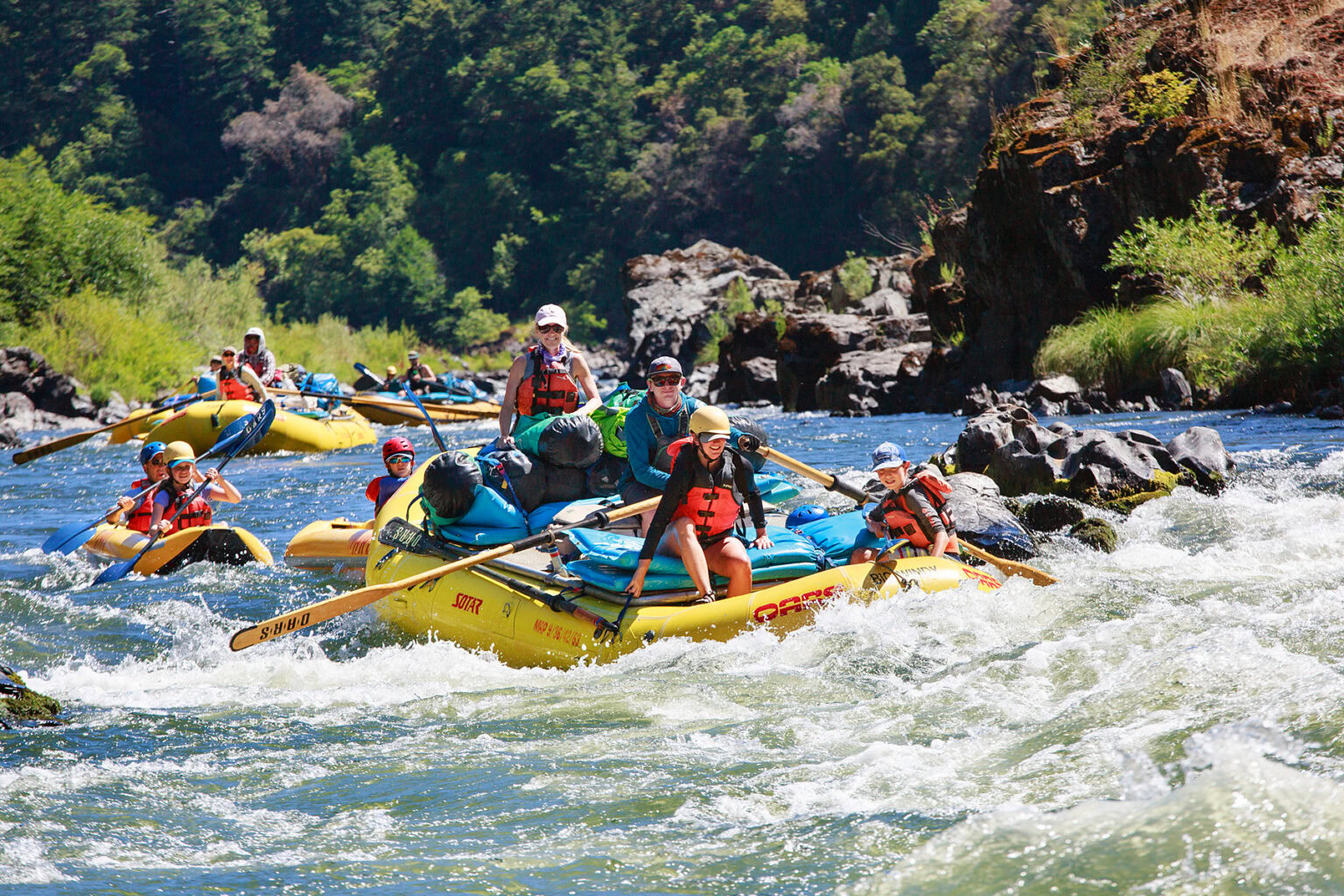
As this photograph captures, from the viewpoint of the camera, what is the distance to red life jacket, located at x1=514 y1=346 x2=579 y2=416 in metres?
8.00

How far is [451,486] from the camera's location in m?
7.02

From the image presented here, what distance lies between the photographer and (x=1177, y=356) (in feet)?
47.1

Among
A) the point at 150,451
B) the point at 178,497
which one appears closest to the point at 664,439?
the point at 178,497

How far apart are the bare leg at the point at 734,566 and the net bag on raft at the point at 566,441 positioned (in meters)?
1.68

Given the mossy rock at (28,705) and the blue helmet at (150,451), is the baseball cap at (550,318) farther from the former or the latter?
the mossy rock at (28,705)

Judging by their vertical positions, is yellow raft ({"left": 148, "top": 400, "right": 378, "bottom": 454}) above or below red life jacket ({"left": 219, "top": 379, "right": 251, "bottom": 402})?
below

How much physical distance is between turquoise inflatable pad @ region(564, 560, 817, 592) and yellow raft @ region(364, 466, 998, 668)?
0.14 feet

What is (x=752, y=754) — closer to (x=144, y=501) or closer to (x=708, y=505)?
(x=708, y=505)

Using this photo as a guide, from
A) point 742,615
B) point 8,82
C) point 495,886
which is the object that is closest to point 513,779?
point 495,886

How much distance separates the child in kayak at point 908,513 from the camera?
6.35 metres

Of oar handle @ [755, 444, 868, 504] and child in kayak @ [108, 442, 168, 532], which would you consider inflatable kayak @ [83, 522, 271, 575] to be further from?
oar handle @ [755, 444, 868, 504]

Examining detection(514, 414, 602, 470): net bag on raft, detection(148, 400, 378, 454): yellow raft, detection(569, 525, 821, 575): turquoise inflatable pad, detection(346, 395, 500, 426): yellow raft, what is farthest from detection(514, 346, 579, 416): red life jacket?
detection(148, 400, 378, 454): yellow raft

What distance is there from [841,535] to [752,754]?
240 centimetres

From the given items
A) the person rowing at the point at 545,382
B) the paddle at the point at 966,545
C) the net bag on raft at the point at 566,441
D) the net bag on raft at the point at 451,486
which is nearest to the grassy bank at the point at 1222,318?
the paddle at the point at 966,545
